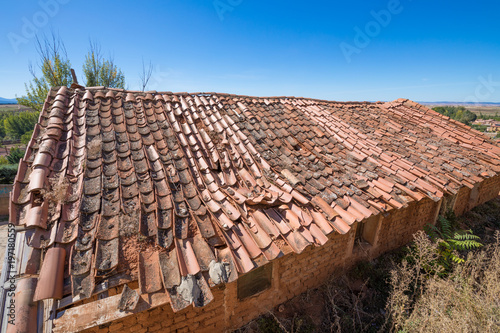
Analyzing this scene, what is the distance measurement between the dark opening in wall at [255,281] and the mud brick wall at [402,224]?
132 inches

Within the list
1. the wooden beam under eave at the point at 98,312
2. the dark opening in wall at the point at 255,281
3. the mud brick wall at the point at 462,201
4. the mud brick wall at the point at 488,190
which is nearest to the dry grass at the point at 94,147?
the wooden beam under eave at the point at 98,312

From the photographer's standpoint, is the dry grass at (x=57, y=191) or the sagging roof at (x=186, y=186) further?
the dry grass at (x=57, y=191)

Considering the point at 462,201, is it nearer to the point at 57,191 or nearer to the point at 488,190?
the point at 488,190

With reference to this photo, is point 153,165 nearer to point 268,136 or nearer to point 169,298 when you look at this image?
point 169,298

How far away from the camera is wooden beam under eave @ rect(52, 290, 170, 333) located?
196 centimetres

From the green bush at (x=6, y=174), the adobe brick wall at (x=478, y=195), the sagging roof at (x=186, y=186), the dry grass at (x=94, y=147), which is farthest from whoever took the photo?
the green bush at (x=6, y=174)

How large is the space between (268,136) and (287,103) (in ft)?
8.79

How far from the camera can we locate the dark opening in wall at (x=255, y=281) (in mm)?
3842

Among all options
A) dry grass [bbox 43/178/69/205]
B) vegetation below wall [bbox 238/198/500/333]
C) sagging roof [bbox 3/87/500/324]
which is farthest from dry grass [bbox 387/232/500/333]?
dry grass [bbox 43/178/69/205]

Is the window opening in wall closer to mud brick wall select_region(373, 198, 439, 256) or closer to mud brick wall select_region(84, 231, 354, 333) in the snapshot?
mud brick wall select_region(373, 198, 439, 256)

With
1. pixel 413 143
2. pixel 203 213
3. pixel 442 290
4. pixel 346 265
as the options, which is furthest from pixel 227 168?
pixel 413 143

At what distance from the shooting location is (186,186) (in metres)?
3.29

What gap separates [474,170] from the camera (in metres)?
5.88

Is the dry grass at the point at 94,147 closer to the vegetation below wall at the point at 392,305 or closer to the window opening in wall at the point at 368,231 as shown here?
the vegetation below wall at the point at 392,305
